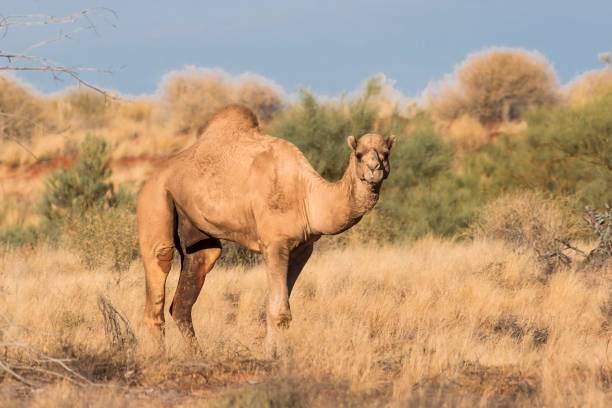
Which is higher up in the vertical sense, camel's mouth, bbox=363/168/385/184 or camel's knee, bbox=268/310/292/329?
camel's mouth, bbox=363/168/385/184

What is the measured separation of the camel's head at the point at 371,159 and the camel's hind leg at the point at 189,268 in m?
1.86

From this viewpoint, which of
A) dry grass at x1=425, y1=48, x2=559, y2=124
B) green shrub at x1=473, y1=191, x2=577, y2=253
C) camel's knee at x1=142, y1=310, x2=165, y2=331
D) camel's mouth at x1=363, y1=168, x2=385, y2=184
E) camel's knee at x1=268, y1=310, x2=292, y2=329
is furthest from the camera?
dry grass at x1=425, y1=48, x2=559, y2=124

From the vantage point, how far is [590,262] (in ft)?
37.2

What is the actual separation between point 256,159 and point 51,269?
8.33 meters

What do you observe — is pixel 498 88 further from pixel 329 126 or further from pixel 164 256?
pixel 164 256

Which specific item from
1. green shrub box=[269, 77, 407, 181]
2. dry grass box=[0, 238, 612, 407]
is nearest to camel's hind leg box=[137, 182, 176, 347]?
dry grass box=[0, 238, 612, 407]

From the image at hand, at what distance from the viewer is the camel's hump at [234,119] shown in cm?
697

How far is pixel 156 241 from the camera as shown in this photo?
694 cm

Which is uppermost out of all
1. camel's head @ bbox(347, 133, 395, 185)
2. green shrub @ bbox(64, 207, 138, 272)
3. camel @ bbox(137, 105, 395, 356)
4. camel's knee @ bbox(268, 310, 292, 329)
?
camel's head @ bbox(347, 133, 395, 185)

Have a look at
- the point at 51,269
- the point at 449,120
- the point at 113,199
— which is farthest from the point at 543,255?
the point at 449,120

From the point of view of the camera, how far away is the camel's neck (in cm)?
569

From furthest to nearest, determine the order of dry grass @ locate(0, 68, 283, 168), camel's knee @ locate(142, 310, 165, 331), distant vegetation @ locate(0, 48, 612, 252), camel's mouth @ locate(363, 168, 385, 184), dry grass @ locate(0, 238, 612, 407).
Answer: dry grass @ locate(0, 68, 283, 168), distant vegetation @ locate(0, 48, 612, 252), camel's knee @ locate(142, 310, 165, 331), camel's mouth @ locate(363, 168, 385, 184), dry grass @ locate(0, 238, 612, 407)

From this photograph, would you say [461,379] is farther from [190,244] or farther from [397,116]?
[397,116]

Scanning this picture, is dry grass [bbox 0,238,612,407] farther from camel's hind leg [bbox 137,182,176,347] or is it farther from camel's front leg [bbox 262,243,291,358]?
camel's hind leg [bbox 137,182,176,347]
